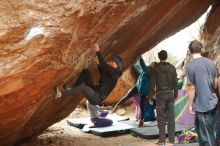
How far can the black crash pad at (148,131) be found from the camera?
8609 millimetres

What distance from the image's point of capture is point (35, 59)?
17.5 ft

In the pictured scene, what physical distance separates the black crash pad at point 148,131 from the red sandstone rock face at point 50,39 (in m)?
2.12

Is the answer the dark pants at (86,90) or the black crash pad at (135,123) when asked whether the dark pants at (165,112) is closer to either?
the dark pants at (86,90)

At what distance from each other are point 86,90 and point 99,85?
413 millimetres

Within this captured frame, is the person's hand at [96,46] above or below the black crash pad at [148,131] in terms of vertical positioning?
above

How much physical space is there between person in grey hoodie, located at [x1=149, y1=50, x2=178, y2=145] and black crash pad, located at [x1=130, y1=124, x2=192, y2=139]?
3.78ft

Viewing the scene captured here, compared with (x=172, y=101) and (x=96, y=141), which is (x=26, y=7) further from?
(x=96, y=141)

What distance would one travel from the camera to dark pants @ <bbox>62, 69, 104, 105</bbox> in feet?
21.1

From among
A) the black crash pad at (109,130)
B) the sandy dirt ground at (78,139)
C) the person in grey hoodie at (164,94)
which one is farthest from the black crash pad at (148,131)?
the person in grey hoodie at (164,94)

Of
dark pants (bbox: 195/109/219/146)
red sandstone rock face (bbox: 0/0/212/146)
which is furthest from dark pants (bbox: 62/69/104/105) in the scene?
dark pants (bbox: 195/109/219/146)

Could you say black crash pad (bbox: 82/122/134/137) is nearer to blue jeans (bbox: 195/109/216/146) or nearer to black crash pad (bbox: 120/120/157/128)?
black crash pad (bbox: 120/120/157/128)

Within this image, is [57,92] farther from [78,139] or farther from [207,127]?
[78,139]

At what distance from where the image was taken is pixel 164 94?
7336mm

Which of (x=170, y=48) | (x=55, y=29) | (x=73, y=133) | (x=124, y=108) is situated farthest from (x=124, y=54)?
(x=170, y=48)
